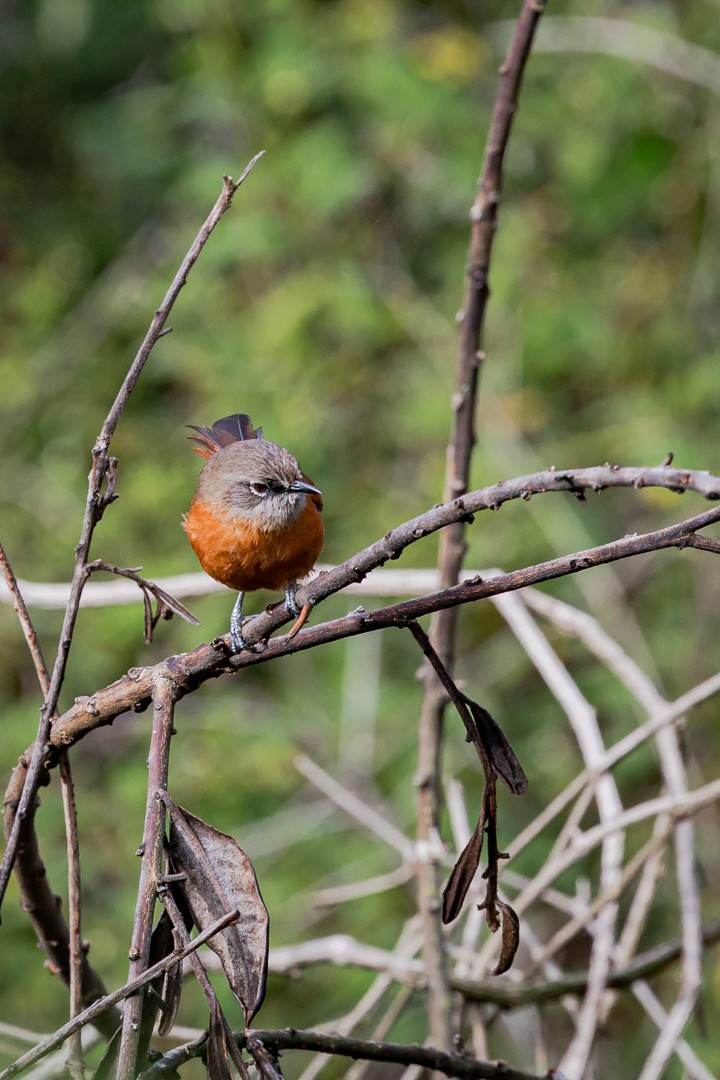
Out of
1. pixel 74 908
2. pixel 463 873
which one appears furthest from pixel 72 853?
pixel 463 873

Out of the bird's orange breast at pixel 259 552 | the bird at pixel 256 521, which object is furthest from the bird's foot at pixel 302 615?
the bird's orange breast at pixel 259 552

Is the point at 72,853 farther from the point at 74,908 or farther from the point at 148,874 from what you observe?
the point at 148,874

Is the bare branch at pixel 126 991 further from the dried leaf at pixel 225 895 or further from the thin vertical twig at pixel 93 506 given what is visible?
the thin vertical twig at pixel 93 506

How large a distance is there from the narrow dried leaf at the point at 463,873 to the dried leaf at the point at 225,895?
254 millimetres

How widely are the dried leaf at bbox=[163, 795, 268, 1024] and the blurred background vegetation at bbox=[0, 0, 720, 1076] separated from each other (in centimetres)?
355

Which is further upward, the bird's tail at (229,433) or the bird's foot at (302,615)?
the bird's tail at (229,433)

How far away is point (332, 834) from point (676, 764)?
3005mm

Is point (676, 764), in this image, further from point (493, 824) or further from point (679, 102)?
point (679, 102)

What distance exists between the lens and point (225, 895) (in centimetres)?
122

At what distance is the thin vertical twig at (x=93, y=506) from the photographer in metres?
1.32

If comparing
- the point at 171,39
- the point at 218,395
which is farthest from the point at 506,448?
the point at 171,39

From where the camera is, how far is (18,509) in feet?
20.9

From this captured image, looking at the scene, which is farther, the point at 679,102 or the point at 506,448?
the point at 679,102

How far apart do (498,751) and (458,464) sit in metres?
1.01
